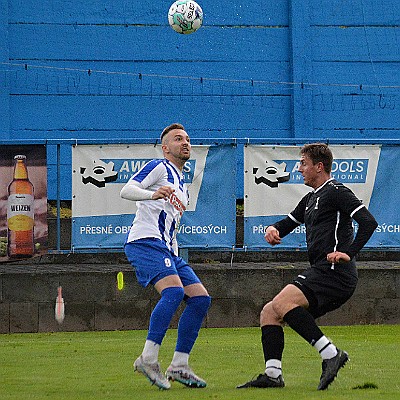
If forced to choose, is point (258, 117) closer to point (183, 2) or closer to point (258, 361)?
point (183, 2)

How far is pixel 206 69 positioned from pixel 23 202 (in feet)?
17.6

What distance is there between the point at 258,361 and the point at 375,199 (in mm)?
5559

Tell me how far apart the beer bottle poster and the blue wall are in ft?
12.0

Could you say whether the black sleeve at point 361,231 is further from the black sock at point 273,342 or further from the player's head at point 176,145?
the player's head at point 176,145

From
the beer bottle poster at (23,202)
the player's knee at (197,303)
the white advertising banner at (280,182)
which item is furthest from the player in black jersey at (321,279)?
the beer bottle poster at (23,202)

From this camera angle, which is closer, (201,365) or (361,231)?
(361,231)

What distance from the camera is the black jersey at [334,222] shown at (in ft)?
26.4

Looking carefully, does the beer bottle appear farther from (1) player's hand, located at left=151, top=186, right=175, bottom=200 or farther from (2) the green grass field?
(1) player's hand, located at left=151, top=186, right=175, bottom=200

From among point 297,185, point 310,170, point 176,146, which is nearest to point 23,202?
point 297,185

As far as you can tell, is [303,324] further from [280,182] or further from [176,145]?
[280,182]

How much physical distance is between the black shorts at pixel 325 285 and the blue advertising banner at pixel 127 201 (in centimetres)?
684

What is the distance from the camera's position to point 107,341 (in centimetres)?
1279

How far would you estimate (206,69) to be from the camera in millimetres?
19016

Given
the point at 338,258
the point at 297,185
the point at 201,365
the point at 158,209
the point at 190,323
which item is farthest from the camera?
the point at 297,185
